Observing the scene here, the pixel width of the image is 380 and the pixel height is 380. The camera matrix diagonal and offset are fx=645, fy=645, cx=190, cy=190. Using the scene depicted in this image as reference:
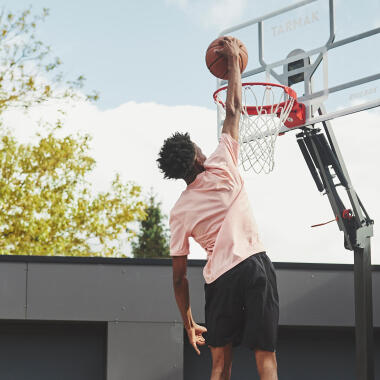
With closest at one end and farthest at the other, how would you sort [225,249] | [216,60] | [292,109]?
[225,249]
[216,60]
[292,109]

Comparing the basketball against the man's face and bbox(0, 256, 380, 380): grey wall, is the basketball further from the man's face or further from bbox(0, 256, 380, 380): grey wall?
bbox(0, 256, 380, 380): grey wall

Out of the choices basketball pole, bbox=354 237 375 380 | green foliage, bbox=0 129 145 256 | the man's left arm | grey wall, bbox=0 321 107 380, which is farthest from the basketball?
green foliage, bbox=0 129 145 256

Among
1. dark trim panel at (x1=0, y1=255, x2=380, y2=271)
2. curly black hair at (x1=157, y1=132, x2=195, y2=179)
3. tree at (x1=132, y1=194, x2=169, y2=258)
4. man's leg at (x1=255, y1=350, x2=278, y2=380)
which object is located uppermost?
tree at (x1=132, y1=194, x2=169, y2=258)

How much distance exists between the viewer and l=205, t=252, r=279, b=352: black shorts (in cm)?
354

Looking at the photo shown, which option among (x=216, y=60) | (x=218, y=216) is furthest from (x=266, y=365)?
(x=216, y=60)

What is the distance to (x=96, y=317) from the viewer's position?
6289 millimetres

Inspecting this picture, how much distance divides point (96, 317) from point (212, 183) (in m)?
3.04

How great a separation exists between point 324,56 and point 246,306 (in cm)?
319

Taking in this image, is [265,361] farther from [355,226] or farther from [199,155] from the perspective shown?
[355,226]

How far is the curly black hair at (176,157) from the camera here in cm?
369

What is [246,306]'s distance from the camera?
3.58m

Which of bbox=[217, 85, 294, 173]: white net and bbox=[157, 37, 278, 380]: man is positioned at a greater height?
bbox=[217, 85, 294, 173]: white net

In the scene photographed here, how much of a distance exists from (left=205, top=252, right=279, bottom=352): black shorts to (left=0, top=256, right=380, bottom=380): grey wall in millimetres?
2688

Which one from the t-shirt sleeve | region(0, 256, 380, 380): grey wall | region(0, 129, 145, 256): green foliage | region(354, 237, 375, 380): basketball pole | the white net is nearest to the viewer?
the t-shirt sleeve
